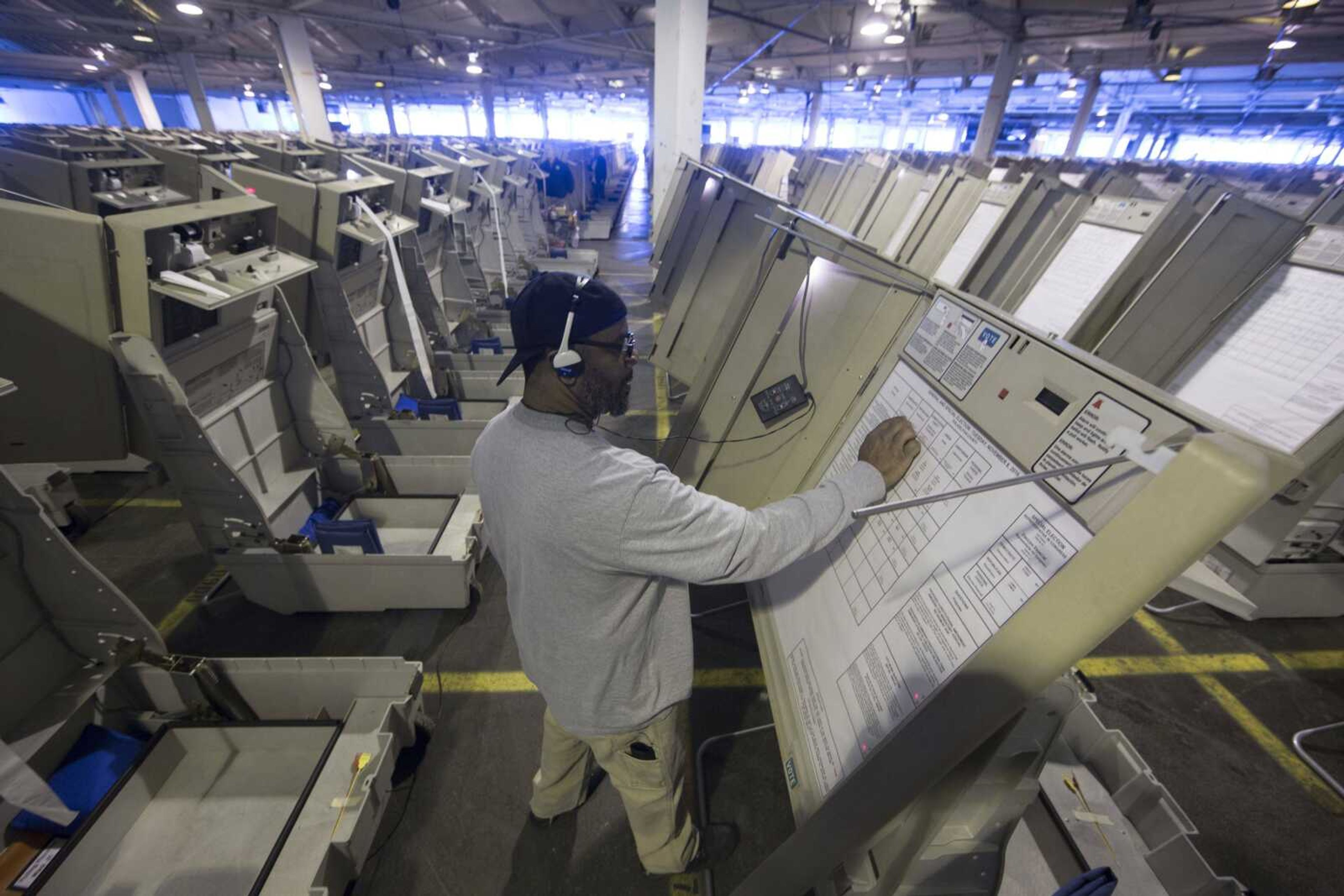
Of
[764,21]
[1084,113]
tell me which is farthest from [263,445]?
[1084,113]

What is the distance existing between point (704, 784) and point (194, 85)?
Answer: 1022 inches

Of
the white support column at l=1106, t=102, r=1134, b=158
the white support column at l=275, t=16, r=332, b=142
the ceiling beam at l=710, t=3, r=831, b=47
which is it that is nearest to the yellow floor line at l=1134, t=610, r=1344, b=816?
the ceiling beam at l=710, t=3, r=831, b=47

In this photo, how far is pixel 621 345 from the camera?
1424 mm

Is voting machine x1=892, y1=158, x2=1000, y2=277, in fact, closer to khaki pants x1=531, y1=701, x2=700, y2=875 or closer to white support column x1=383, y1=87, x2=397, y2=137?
khaki pants x1=531, y1=701, x2=700, y2=875

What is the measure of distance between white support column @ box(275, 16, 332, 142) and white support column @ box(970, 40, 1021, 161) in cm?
1606

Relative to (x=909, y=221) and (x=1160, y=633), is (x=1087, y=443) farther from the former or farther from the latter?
(x=909, y=221)

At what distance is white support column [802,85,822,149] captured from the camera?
21.6 metres

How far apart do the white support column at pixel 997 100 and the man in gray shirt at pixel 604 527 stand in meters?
14.3

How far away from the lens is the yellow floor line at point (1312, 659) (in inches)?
126

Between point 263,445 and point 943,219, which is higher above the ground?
point 943,219

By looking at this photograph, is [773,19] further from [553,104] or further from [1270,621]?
[553,104]

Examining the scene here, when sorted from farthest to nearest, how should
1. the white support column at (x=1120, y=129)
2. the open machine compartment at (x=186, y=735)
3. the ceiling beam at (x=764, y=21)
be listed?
1. the white support column at (x=1120, y=129)
2. the ceiling beam at (x=764, y=21)
3. the open machine compartment at (x=186, y=735)

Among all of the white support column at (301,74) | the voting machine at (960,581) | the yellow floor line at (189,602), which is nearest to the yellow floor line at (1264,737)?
the voting machine at (960,581)

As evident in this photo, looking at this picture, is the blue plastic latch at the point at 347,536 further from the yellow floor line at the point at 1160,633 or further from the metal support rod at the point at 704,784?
the yellow floor line at the point at 1160,633
